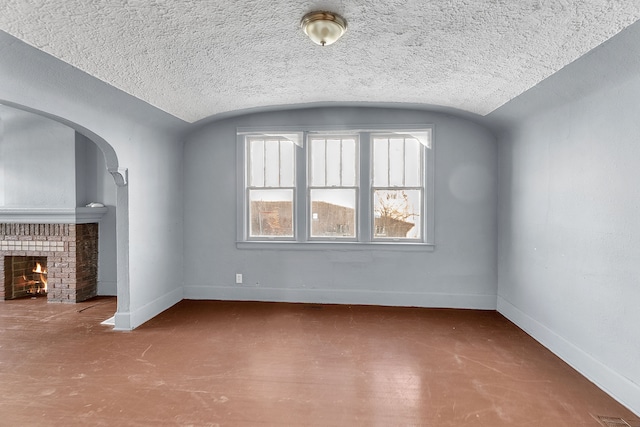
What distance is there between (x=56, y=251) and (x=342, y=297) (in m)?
3.91

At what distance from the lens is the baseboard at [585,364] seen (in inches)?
87.7

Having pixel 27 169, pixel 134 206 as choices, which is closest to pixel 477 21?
pixel 134 206

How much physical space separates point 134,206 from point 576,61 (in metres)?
4.13

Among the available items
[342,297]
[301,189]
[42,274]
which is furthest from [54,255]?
[342,297]

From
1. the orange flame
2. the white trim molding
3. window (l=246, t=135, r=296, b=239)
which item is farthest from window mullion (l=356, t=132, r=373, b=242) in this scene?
the orange flame

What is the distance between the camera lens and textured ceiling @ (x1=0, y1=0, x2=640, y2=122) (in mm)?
1842

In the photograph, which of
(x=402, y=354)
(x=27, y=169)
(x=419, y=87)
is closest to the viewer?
(x=402, y=354)

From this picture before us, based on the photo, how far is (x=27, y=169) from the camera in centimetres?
456

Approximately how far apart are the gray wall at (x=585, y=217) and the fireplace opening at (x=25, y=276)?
641cm

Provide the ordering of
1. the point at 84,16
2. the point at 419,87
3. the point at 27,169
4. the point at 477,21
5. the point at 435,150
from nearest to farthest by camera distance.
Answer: the point at 84,16
the point at 477,21
the point at 419,87
the point at 435,150
the point at 27,169

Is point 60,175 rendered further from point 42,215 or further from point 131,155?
point 131,155

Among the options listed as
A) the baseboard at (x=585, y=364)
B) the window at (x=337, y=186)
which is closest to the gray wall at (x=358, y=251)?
the window at (x=337, y=186)

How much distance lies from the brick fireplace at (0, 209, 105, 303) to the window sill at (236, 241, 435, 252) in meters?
2.16

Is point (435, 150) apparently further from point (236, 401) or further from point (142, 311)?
point (142, 311)
